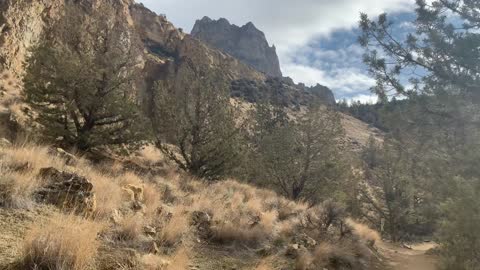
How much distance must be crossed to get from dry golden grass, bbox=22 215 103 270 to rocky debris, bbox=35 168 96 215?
1762mm

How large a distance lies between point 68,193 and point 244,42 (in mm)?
169363

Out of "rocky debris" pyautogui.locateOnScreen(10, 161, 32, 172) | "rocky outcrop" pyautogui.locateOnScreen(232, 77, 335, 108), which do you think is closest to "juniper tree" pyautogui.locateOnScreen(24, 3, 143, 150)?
"rocky debris" pyautogui.locateOnScreen(10, 161, 32, 172)

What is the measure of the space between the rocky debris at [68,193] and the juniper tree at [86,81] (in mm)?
7568

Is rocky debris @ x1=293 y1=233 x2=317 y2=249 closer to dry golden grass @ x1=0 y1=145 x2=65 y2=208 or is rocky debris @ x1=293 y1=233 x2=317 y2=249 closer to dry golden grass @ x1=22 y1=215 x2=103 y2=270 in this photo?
dry golden grass @ x1=0 y1=145 x2=65 y2=208

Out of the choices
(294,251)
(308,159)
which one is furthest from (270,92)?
(294,251)

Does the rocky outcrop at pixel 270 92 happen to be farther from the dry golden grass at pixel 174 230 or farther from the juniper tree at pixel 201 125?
the dry golden grass at pixel 174 230

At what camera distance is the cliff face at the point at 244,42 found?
169 meters

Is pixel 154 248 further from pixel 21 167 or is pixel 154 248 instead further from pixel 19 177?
pixel 21 167

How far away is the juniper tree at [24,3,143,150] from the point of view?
1392 centimetres

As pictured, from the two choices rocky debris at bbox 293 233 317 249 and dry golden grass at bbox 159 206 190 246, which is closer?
dry golden grass at bbox 159 206 190 246

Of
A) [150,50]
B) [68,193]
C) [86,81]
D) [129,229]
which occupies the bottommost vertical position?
[129,229]

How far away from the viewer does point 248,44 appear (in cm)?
17088

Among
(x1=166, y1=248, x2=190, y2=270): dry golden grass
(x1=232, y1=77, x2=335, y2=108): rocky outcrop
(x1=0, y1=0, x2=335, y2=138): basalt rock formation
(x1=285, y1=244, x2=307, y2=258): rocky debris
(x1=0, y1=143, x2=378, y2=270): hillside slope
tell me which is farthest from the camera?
(x1=232, y1=77, x2=335, y2=108): rocky outcrop

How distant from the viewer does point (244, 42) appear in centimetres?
17138
